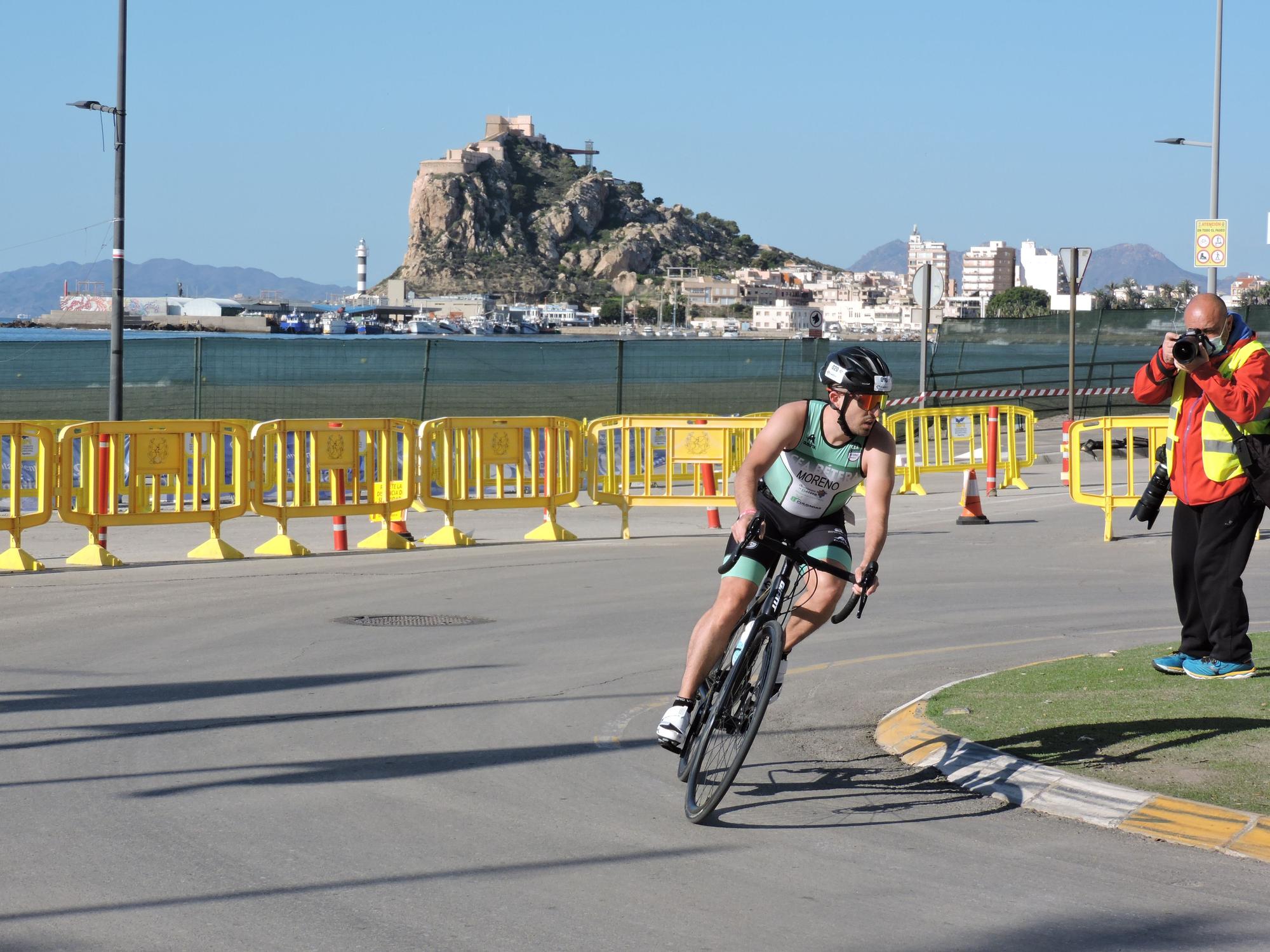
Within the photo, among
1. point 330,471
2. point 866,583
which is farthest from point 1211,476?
point 330,471

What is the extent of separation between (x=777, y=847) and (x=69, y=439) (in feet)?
34.8

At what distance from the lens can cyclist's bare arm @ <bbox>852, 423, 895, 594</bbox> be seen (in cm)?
639

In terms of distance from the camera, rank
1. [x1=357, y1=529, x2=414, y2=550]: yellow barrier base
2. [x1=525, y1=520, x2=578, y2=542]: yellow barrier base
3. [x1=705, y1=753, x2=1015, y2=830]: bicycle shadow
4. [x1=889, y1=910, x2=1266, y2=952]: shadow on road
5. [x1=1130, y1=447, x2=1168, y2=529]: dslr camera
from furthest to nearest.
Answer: [x1=525, y1=520, x2=578, y2=542]: yellow barrier base → [x1=357, y1=529, x2=414, y2=550]: yellow barrier base → [x1=1130, y1=447, x2=1168, y2=529]: dslr camera → [x1=705, y1=753, x2=1015, y2=830]: bicycle shadow → [x1=889, y1=910, x2=1266, y2=952]: shadow on road

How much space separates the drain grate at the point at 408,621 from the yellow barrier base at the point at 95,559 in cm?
382

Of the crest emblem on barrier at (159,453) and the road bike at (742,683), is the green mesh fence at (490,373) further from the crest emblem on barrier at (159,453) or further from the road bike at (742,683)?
the road bike at (742,683)

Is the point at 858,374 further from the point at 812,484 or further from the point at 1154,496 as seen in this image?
Result: the point at 1154,496

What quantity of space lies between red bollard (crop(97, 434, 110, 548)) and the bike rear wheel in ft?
32.0

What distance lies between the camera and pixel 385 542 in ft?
52.4

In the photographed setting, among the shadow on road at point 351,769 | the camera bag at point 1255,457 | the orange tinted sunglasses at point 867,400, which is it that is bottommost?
the shadow on road at point 351,769

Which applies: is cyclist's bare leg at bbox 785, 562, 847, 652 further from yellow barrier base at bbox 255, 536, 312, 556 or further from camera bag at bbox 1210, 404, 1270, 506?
yellow barrier base at bbox 255, 536, 312, 556

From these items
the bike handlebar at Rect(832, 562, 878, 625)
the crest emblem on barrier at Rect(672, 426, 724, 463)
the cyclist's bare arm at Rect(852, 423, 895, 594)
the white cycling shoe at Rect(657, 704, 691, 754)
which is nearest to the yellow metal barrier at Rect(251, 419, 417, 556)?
the crest emblem on barrier at Rect(672, 426, 724, 463)

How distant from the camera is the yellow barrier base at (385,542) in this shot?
52.3 ft

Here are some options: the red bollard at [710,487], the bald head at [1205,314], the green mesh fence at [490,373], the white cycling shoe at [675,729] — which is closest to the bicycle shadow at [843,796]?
the white cycling shoe at [675,729]

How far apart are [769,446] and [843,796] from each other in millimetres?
1534
